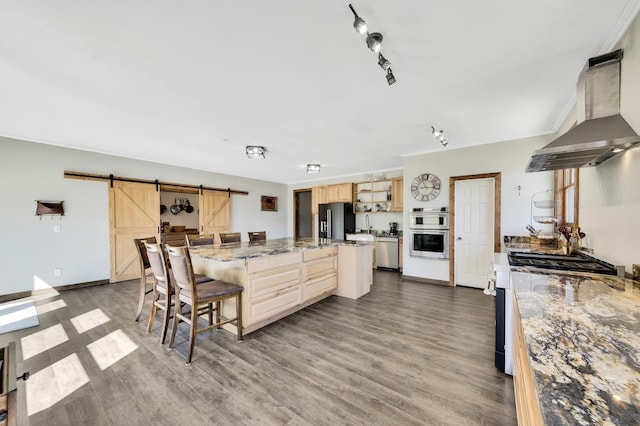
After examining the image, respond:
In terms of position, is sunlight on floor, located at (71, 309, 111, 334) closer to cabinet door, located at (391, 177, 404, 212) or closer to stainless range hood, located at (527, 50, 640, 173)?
stainless range hood, located at (527, 50, 640, 173)

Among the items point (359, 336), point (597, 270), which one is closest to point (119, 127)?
point (359, 336)

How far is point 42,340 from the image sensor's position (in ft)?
8.41

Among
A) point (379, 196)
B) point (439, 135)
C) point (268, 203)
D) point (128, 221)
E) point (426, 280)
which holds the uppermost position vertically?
point (439, 135)

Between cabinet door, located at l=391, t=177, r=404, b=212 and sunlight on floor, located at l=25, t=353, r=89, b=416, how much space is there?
591 cm

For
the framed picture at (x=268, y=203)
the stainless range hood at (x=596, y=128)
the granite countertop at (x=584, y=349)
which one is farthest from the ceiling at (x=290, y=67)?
the framed picture at (x=268, y=203)

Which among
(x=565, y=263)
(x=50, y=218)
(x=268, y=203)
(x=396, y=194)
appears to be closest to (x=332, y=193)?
(x=396, y=194)

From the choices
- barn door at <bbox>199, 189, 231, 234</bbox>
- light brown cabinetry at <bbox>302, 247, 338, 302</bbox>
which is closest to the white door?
light brown cabinetry at <bbox>302, 247, 338, 302</bbox>

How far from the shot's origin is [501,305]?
2.07 metres

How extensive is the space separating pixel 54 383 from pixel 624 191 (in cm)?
452

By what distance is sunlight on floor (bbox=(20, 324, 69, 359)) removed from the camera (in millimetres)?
2352

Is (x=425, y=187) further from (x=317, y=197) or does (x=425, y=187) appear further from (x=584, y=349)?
(x=584, y=349)

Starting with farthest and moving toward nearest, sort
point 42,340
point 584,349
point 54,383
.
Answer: point 42,340, point 54,383, point 584,349

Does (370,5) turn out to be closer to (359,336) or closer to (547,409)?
(547,409)

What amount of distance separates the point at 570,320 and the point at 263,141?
4.01 m
